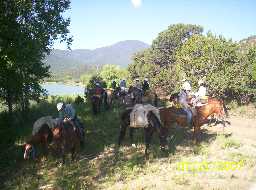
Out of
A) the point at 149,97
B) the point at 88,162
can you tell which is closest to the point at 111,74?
the point at 149,97

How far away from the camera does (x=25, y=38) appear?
1958 cm

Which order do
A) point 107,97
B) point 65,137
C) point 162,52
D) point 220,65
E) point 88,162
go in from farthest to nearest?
point 162,52 → point 220,65 → point 107,97 → point 88,162 → point 65,137

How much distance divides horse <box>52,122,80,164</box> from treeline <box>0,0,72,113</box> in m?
6.44

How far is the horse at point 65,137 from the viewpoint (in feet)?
45.1

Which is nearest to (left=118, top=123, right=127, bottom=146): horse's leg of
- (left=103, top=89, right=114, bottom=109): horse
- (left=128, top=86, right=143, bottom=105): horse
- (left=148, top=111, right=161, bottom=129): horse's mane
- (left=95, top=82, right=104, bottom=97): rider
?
(left=148, top=111, right=161, bottom=129): horse's mane

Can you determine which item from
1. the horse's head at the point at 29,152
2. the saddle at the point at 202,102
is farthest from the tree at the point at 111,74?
the horse's head at the point at 29,152

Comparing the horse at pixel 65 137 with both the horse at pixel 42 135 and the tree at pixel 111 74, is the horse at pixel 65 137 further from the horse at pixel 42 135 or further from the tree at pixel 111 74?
the tree at pixel 111 74

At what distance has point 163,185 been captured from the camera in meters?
11.1

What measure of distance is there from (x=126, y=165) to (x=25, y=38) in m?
10.3

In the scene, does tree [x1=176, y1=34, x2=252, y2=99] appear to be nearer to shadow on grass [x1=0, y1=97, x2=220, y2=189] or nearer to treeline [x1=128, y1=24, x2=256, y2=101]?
treeline [x1=128, y1=24, x2=256, y2=101]

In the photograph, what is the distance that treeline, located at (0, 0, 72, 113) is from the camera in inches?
739

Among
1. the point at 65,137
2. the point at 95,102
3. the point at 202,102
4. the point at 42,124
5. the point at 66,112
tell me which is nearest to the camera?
the point at 65,137

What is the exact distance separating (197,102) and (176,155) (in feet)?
19.2

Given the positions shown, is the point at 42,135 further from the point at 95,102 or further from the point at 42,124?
the point at 95,102
